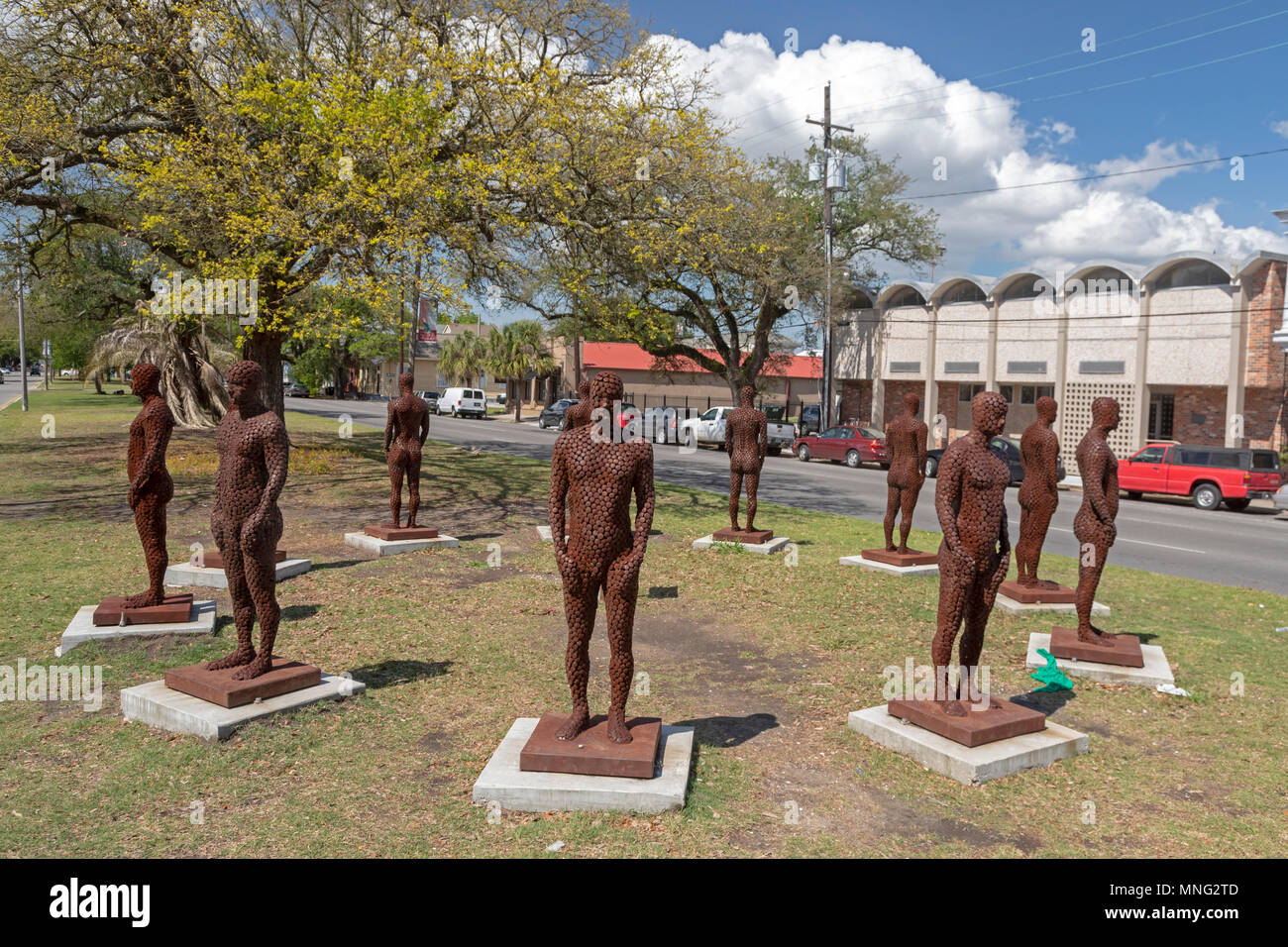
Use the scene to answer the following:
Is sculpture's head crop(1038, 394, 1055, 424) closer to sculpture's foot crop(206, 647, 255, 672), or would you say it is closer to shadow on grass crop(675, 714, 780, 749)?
shadow on grass crop(675, 714, 780, 749)

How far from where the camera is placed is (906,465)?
11344mm

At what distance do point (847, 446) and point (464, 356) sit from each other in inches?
1605

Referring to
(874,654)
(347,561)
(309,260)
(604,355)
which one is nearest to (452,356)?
(604,355)

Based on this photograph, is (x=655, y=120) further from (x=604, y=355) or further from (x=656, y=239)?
(x=604, y=355)

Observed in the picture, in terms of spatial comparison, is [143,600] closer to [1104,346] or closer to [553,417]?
[1104,346]

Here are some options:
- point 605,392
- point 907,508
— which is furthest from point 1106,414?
point 605,392

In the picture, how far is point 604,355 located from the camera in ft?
199

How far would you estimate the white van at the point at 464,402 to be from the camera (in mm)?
53312

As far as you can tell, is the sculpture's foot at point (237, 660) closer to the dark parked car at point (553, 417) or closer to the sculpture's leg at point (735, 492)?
the sculpture's leg at point (735, 492)

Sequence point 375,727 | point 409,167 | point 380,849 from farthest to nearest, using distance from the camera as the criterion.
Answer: point 409,167 → point 375,727 → point 380,849

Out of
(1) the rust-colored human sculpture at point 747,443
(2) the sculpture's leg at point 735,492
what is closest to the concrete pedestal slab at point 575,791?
(1) the rust-colored human sculpture at point 747,443

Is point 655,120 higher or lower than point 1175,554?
higher

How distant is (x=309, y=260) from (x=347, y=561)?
26.9ft

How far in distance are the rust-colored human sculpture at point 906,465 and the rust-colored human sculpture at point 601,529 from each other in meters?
6.91
